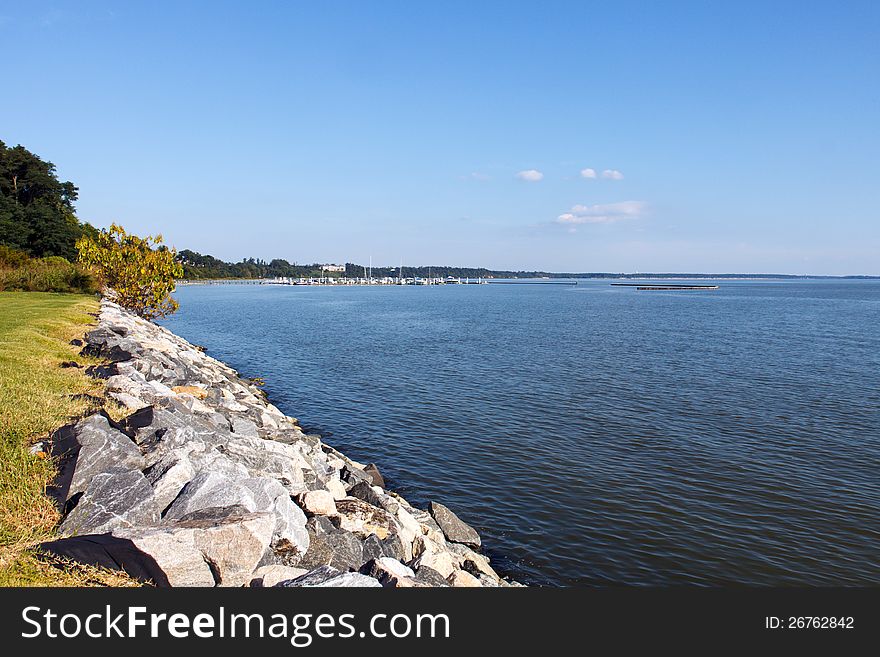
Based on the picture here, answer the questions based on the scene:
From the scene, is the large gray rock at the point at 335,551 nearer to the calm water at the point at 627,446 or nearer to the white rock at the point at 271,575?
the white rock at the point at 271,575

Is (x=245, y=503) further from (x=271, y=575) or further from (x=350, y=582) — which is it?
(x=350, y=582)

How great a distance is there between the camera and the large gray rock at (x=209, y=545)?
21.9 feet

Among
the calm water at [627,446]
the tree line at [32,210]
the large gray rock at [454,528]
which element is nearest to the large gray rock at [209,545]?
the large gray rock at [454,528]

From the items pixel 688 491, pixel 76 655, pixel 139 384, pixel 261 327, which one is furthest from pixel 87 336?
pixel 261 327

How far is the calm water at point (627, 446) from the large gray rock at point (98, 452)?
350 inches

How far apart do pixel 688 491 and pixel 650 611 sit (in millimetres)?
11006

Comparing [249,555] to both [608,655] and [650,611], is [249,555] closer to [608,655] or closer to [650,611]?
[608,655]

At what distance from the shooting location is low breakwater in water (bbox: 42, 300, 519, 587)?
6883 millimetres

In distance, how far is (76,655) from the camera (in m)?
5.76

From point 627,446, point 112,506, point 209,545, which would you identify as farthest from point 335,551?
point 627,446

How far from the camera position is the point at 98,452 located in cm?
848

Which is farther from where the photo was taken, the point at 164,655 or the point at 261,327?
the point at 261,327

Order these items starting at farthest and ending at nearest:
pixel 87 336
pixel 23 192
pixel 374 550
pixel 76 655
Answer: pixel 23 192
pixel 87 336
pixel 374 550
pixel 76 655

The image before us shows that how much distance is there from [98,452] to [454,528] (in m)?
8.84
